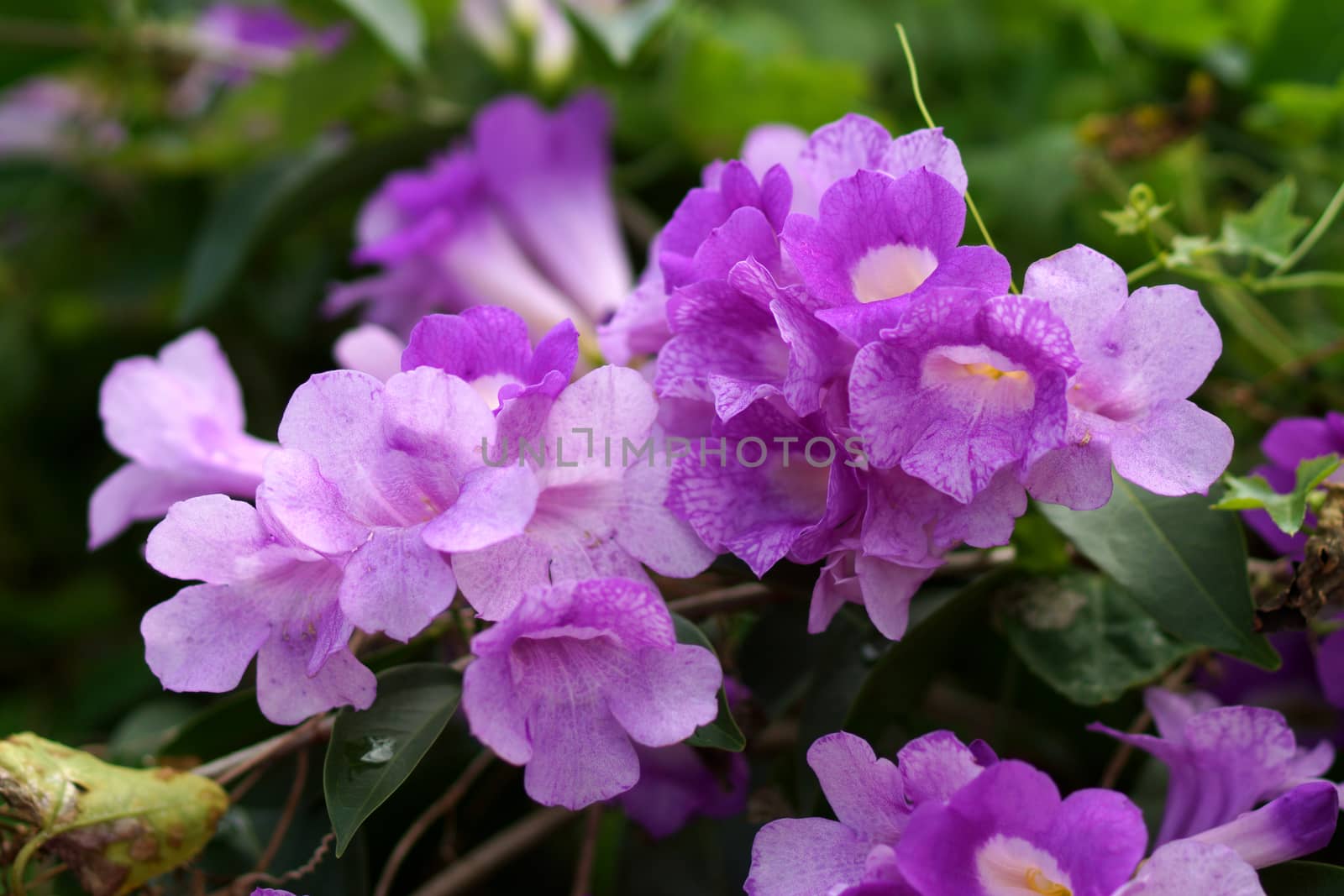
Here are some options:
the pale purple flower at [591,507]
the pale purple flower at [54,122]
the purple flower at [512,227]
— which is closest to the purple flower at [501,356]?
the pale purple flower at [591,507]

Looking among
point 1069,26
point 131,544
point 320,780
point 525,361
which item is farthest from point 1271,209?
point 131,544

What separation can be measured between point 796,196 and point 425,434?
182 mm

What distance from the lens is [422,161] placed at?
925 millimetres

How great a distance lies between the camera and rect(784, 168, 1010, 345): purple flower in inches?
14.9

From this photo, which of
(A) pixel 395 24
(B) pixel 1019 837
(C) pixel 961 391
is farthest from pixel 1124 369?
(A) pixel 395 24

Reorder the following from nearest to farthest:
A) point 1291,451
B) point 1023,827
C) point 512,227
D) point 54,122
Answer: point 1023,827 → point 1291,451 → point 512,227 → point 54,122

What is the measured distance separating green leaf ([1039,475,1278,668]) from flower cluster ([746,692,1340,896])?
3 cm

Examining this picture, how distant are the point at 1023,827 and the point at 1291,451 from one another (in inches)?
8.7

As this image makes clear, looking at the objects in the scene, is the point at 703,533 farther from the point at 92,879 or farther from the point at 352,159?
the point at 352,159

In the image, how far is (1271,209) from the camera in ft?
1.68

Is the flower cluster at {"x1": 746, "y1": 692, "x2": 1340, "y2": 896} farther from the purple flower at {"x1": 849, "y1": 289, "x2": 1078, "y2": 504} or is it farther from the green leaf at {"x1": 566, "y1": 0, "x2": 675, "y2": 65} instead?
the green leaf at {"x1": 566, "y1": 0, "x2": 675, "y2": 65}

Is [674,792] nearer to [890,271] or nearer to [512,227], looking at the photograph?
[890,271]

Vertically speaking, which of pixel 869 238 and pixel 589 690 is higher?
pixel 869 238

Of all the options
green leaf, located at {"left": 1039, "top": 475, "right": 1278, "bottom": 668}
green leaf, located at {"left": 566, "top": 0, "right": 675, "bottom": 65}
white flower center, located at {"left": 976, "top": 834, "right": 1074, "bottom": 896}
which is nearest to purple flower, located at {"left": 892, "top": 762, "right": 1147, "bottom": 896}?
white flower center, located at {"left": 976, "top": 834, "right": 1074, "bottom": 896}
